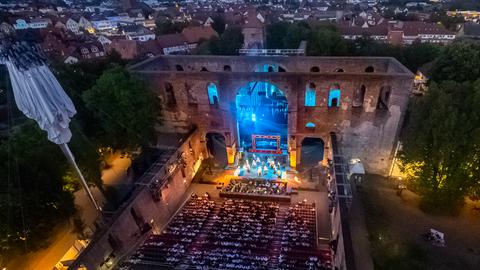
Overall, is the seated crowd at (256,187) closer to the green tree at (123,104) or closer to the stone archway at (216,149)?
the stone archway at (216,149)

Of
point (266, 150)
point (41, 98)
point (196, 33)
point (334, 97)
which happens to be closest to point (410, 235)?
point (334, 97)

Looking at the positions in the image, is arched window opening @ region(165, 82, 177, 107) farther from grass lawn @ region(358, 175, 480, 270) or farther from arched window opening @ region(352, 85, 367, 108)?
grass lawn @ region(358, 175, 480, 270)

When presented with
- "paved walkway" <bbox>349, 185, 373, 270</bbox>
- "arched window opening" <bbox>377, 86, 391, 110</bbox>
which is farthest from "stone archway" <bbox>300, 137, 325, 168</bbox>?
"paved walkway" <bbox>349, 185, 373, 270</bbox>

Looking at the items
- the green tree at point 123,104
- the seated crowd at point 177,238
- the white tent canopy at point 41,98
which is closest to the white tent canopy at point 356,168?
the seated crowd at point 177,238

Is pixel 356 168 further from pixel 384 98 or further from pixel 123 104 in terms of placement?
pixel 123 104

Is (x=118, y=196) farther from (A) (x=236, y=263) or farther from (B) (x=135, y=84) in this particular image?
(A) (x=236, y=263)

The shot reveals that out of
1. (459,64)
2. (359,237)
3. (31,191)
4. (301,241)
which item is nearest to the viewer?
(31,191)
